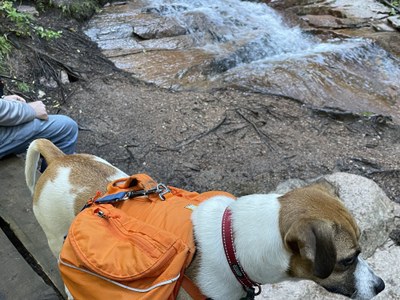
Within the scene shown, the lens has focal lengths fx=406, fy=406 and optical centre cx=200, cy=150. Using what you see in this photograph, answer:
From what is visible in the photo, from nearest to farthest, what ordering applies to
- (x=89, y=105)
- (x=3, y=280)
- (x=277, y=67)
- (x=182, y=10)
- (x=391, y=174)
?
(x=3, y=280) < (x=391, y=174) < (x=89, y=105) < (x=277, y=67) < (x=182, y=10)

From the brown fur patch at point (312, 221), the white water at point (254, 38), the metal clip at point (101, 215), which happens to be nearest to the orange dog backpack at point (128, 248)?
the metal clip at point (101, 215)

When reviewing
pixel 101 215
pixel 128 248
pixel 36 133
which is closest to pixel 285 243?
pixel 128 248

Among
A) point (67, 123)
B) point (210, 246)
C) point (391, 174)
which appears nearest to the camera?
point (210, 246)

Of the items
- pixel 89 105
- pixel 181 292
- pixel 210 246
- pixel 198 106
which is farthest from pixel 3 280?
pixel 198 106

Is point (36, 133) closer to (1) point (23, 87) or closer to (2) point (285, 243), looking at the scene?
(1) point (23, 87)

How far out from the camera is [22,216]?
3.38 metres

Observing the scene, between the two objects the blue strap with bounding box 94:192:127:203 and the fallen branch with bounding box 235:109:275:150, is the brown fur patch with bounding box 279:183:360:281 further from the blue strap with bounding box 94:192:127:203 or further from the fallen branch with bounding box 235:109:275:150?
the fallen branch with bounding box 235:109:275:150

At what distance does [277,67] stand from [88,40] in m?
4.16

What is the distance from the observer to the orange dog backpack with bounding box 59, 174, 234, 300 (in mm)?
2041

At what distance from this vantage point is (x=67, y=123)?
4055mm

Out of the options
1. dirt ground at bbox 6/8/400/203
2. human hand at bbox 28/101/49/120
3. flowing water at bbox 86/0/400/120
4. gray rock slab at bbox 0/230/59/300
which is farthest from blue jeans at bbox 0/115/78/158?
flowing water at bbox 86/0/400/120

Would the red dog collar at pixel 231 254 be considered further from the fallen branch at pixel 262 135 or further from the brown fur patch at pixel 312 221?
the fallen branch at pixel 262 135

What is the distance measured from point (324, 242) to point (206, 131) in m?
3.99

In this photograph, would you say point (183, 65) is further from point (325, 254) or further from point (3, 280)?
point (325, 254)
